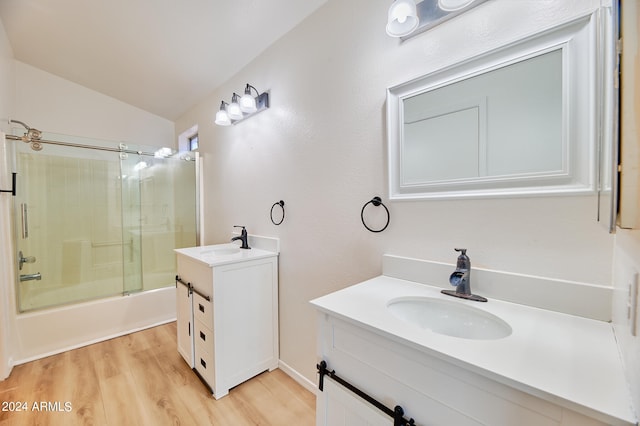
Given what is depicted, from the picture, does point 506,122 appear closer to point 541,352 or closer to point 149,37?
point 541,352

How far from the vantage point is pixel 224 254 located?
1.97 meters

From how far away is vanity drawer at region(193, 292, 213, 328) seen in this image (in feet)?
5.22

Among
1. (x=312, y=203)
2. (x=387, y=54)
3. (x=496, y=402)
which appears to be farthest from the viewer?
(x=312, y=203)

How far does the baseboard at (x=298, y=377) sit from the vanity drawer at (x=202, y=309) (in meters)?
0.63

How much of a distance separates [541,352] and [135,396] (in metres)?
2.12

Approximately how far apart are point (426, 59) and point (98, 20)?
236cm

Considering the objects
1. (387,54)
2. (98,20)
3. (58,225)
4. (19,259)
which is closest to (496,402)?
(387,54)

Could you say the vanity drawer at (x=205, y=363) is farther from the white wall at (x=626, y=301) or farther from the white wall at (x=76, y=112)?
the white wall at (x=76, y=112)

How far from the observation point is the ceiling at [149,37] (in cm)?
167

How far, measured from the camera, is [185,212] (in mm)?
2988

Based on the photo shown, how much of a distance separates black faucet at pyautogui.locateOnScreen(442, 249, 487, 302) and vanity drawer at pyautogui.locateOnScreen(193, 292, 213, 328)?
4.45 feet

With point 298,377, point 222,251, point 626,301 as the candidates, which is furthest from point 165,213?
point 626,301

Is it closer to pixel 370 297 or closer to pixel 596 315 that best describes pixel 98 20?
pixel 370 297

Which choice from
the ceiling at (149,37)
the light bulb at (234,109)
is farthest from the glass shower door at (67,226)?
the light bulb at (234,109)
